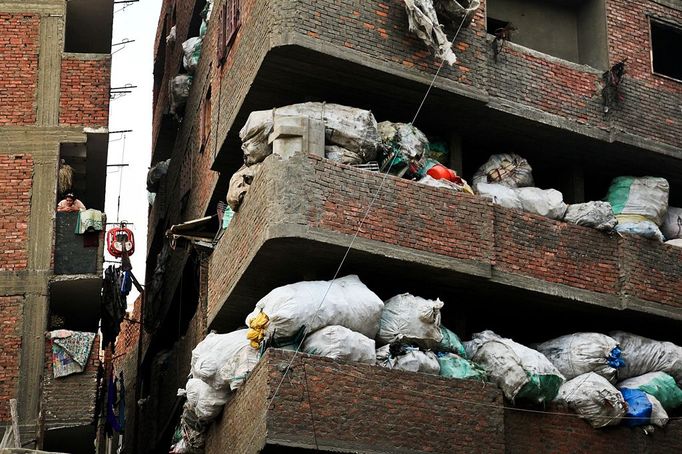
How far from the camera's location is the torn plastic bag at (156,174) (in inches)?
1273

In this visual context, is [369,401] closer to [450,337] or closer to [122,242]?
[450,337]

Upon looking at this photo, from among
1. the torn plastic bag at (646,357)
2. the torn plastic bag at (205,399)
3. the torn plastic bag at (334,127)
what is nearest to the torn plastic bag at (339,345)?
the torn plastic bag at (205,399)

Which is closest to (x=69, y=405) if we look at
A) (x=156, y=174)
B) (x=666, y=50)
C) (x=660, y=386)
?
(x=660, y=386)

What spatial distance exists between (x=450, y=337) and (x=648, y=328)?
4.02m

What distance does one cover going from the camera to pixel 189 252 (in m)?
25.8

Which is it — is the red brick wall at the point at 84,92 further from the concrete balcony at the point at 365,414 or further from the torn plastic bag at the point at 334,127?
the concrete balcony at the point at 365,414

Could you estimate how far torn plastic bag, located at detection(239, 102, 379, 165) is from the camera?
1944 centimetres

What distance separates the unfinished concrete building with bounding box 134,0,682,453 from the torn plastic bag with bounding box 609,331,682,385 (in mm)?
394

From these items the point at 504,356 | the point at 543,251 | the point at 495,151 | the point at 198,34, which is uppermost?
the point at 198,34

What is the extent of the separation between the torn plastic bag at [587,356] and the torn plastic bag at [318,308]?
323 cm

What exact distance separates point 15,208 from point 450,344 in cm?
830

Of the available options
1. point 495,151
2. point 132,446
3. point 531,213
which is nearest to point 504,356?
point 531,213

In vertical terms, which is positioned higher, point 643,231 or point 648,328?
point 643,231

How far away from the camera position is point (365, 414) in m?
17.6
